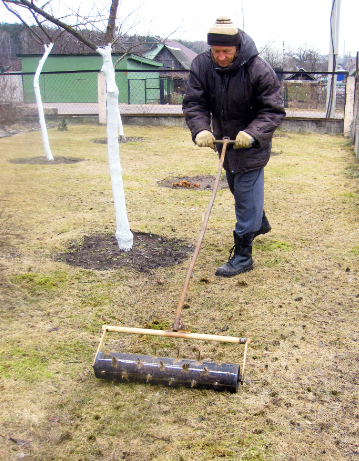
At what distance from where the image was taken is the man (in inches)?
121

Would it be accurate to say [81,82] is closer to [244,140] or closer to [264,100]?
[264,100]

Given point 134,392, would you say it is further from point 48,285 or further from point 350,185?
point 350,185

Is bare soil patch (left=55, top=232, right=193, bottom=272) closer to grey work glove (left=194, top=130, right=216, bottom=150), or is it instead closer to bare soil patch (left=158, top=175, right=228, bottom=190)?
grey work glove (left=194, top=130, right=216, bottom=150)

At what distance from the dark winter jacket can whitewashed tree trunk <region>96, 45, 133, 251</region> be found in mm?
627

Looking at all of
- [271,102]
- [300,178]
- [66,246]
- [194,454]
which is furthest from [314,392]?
[300,178]

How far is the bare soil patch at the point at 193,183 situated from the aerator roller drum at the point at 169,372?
4.22 m

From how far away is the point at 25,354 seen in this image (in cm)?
256

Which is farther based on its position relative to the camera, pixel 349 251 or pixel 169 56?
pixel 169 56

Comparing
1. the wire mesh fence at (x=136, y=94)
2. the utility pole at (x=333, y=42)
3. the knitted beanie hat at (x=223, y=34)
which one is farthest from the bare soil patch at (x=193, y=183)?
→ the utility pole at (x=333, y=42)

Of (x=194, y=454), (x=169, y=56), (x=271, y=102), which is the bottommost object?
(x=194, y=454)

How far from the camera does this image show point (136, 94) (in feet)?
83.0

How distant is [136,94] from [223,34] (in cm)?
2336

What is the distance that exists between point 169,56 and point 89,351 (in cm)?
3816

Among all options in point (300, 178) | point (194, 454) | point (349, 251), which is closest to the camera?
point (194, 454)
